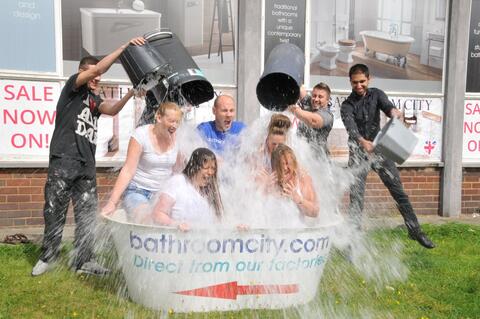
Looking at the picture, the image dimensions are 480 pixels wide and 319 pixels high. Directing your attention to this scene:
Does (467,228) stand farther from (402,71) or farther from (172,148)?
(172,148)

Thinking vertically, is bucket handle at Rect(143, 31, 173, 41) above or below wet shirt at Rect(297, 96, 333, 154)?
above

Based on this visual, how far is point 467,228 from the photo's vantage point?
26.5 ft

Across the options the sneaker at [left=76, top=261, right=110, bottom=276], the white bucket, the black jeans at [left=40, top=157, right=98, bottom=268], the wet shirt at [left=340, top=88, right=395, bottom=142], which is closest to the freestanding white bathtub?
the wet shirt at [left=340, top=88, right=395, bottom=142]

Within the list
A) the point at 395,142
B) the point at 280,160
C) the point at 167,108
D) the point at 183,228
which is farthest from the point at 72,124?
the point at 395,142

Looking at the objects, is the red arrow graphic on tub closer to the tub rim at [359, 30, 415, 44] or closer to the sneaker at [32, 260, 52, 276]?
the sneaker at [32, 260, 52, 276]

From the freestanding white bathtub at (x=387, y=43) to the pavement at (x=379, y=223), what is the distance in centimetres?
235

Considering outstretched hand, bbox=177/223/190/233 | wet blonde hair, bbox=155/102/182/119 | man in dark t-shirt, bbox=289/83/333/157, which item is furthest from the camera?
man in dark t-shirt, bbox=289/83/333/157

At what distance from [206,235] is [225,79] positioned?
4.23 m

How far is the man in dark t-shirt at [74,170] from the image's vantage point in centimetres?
560

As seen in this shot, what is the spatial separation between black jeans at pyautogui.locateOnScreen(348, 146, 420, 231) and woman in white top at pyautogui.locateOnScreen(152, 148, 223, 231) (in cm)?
206

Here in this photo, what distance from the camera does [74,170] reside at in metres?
5.63

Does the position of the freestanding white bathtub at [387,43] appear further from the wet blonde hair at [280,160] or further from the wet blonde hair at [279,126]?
the wet blonde hair at [280,160]

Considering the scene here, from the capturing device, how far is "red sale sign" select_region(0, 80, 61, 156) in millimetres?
7438

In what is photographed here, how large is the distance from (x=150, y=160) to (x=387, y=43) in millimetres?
5200
